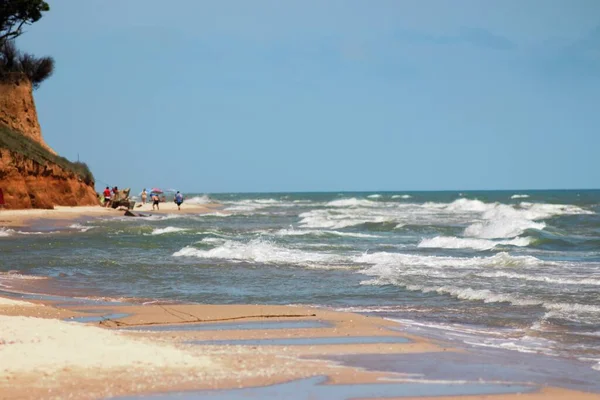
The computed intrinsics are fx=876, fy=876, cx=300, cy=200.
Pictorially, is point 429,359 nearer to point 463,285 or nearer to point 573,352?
point 573,352

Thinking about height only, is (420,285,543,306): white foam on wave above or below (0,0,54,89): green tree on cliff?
below

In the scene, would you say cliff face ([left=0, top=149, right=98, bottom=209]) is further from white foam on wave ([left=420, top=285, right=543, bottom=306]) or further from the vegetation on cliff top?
white foam on wave ([left=420, top=285, right=543, bottom=306])

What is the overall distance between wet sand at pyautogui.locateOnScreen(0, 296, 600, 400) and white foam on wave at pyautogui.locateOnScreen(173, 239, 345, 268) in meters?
11.0

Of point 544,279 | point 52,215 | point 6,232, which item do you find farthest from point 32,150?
point 544,279

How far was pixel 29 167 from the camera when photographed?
4534 centimetres

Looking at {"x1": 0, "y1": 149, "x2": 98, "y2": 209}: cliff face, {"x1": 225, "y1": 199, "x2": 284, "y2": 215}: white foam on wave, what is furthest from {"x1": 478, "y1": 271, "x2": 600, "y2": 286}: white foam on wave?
{"x1": 225, "y1": 199, "x2": 284, "y2": 215}: white foam on wave

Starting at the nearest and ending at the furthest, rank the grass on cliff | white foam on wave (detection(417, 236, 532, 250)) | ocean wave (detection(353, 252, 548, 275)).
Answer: ocean wave (detection(353, 252, 548, 275))
white foam on wave (detection(417, 236, 532, 250))
the grass on cliff

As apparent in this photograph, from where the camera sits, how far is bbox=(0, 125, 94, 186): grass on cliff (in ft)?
150

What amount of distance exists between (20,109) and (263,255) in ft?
113

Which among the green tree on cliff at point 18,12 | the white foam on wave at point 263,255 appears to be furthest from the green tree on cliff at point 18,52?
the white foam on wave at point 263,255

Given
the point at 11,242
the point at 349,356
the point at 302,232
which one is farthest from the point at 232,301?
the point at 302,232

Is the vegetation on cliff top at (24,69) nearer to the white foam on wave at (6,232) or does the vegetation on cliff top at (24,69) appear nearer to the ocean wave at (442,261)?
the white foam on wave at (6,232)

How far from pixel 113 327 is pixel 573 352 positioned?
5.55 m

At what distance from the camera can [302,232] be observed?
36125 mm
